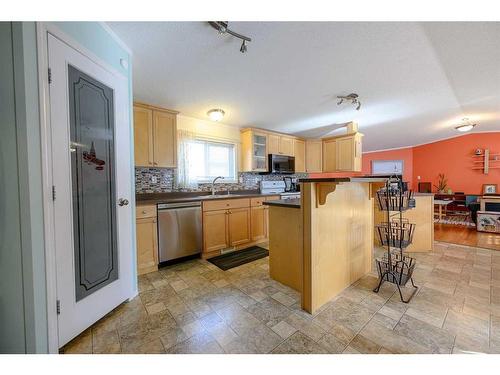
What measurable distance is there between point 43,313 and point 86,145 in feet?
3.47

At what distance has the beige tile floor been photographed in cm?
132

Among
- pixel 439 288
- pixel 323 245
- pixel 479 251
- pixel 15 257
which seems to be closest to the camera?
pixel 15 257

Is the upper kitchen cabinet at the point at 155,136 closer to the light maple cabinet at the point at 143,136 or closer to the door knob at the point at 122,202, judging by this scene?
the light maple cabinet at the point at 143,136

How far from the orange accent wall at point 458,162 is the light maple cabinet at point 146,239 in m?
8.43

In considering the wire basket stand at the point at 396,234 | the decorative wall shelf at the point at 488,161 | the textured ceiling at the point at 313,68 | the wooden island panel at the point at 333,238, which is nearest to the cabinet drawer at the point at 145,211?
the textured ceiling at the point at 313,68

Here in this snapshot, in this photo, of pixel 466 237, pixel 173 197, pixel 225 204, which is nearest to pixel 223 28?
pixel 225 204

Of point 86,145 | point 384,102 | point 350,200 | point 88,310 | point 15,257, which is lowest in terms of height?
point 88,310

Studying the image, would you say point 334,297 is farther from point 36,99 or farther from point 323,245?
point 36,99

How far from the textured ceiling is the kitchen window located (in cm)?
48

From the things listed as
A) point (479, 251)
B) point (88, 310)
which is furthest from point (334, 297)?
point (479, 251)

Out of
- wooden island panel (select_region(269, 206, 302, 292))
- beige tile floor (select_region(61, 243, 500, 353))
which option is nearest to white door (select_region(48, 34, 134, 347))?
beige tile floor (select_region(61, 243, 500, 353))

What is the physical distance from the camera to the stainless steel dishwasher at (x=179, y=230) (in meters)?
2.55

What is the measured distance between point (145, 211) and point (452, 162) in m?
8.67

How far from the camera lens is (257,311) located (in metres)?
1.69
